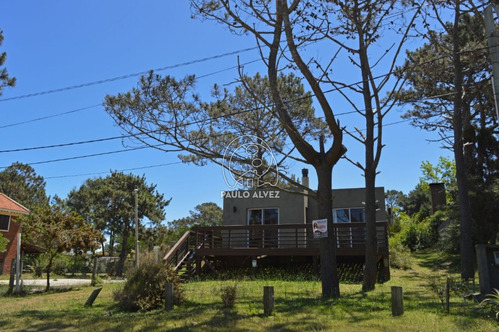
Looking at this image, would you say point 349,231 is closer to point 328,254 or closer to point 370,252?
point 370,252

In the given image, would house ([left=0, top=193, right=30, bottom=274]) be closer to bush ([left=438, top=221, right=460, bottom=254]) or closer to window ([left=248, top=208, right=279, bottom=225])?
window ([left=248, top=208, right=279, bottom=225])

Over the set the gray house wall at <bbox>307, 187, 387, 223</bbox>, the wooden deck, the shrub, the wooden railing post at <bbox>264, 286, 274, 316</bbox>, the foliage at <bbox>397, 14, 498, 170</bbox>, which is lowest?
the shrub

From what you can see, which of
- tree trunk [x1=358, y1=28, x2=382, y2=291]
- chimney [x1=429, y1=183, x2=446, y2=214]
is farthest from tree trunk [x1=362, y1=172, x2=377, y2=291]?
chimney [x1=429, y1=183, x2=446, y2=214]

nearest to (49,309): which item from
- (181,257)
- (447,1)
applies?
(181,257)

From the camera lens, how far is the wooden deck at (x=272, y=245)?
16281 millimetres

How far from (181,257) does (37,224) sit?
5.71m

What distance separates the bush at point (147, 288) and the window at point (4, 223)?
25179 mm

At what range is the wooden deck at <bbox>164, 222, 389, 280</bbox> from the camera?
16281 mm

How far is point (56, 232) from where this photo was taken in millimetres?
16188

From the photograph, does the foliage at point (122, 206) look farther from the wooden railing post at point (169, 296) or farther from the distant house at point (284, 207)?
the wooden railing post at point (169, 296)

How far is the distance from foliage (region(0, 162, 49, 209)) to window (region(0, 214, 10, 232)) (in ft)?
74.6

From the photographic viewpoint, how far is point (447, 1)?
1171cm

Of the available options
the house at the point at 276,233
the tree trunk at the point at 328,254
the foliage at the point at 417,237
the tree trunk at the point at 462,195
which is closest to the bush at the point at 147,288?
the tree trunk at the point at 328,254

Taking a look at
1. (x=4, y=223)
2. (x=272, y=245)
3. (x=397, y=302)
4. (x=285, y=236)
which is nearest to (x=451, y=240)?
(x=272, y=245)
